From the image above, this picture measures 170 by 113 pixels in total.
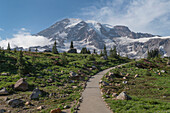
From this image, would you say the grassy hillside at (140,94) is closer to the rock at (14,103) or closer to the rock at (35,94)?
the rock at (35,94)

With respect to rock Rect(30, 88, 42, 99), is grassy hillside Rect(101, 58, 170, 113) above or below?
below

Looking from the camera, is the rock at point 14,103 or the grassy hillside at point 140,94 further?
the rock at point 14,103

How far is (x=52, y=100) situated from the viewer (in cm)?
1595

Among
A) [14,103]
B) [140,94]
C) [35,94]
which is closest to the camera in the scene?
[14,103]

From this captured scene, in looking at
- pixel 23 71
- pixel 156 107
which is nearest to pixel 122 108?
pixel 156 107

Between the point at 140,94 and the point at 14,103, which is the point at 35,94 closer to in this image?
the point at 14,103

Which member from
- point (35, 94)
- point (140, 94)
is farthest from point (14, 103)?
point (140, 94)

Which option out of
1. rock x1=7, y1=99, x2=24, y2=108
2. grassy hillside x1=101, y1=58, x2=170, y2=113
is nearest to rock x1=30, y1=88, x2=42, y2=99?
rock x1=7, y1=99, x2=24, y2=108

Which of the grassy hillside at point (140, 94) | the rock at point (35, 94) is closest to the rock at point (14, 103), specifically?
the rock at point (35, 94)

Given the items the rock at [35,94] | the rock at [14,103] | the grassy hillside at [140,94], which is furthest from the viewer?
the rock at [35,94]

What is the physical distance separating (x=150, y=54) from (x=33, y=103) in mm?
126682

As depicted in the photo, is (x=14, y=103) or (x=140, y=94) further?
(x=140, y=94)

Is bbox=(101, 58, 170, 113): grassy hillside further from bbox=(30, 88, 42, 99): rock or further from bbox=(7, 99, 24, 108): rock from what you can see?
bbox=(7, 99, 24, 108): rock

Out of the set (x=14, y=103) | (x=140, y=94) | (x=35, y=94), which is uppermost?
(x=35, y=94)
